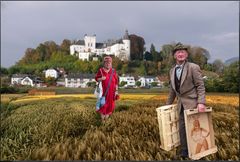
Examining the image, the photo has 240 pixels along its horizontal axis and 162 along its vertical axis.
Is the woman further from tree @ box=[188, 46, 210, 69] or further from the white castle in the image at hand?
tree @ box=[188, 46, 210, 69]

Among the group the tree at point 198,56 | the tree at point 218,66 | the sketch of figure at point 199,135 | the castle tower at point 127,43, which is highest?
the castle tower at point 127,43

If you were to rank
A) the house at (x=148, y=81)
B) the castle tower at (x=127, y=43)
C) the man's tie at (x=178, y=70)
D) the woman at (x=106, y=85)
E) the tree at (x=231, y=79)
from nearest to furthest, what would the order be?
the man's tie at (x=178, y=70)
the woman at (x=106, y=85)
the castle tower at (x=127, y=43)
the house at (x=148, y=81)
the tree at (x=231, y=79)

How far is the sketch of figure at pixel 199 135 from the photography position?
496cm

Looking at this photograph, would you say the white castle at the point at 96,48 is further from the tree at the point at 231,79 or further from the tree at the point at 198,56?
the tree at the point at 231,79

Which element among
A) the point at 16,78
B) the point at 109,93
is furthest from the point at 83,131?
the point at 16,78

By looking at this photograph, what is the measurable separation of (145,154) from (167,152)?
42 cm

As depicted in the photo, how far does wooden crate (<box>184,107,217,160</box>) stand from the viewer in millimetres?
4907

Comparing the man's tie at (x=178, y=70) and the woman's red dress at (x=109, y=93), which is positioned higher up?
the man's tie at (x=178, y=70)

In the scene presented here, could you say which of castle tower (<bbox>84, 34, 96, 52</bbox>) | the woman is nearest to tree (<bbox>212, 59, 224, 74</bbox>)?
the woman

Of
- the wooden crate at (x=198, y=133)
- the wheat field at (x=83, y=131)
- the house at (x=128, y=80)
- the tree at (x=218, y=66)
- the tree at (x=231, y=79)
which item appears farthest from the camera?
the tree at (x=231, y=79)

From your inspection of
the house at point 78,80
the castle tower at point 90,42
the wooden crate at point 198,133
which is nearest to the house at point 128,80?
the house at point 78,80

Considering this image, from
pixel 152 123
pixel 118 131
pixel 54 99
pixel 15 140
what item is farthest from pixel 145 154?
pixel 54 99

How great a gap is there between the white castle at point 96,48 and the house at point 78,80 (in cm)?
33

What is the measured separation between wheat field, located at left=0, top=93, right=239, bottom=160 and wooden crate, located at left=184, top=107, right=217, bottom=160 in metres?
0.27
